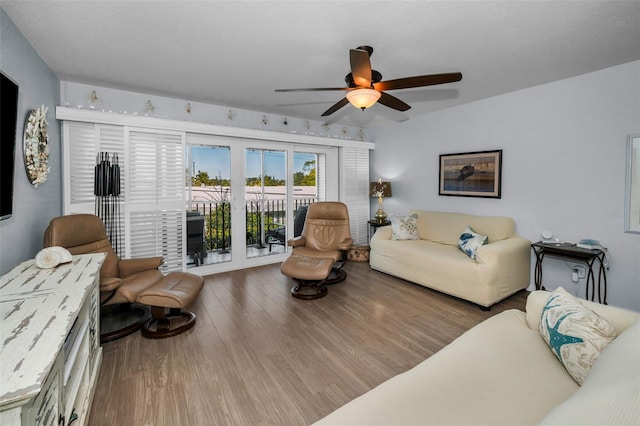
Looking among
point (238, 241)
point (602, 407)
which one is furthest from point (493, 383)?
point (238, 241)

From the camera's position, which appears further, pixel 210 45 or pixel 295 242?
pixel 295 242

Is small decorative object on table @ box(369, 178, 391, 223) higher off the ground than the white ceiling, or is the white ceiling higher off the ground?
the white ceiling

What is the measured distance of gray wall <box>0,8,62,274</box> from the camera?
6.48ft

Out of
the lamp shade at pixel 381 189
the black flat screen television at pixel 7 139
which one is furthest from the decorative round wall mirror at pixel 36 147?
the lamp shade at pixel 381 189

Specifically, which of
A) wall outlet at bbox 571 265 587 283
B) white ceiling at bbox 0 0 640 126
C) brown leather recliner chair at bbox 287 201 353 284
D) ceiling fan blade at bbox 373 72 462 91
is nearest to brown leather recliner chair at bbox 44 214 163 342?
white ceiling at bbox 0 0 640 126

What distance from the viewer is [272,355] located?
225cm

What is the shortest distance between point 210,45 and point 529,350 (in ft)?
10.2

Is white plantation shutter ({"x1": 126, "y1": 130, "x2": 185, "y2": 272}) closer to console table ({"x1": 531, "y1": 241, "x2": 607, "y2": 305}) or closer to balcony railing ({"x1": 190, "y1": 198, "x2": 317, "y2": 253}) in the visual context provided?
balcony railing ({"x1": 190, "y1": 198, "x2": 317, "y2": 253})

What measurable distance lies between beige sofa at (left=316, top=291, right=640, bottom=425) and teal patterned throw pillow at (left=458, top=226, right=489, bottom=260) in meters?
1.88

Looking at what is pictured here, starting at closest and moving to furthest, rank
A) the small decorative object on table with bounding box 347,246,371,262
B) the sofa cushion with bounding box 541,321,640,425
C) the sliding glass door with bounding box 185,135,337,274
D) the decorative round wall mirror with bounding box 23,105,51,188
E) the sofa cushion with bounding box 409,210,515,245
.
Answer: the sofa cushion with bounding box 541,321,640,425 < the decorative round wall mirror with bounding box 23,105,51,188 < the sofa cushion with bounding box 409,210,515,245 < the sliding glass door with bounding box 185,135,337,274 < the small decorative object on table with bounding box 347,246,371,262

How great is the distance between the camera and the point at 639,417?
559 millimetres

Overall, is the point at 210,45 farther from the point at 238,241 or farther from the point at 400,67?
the point at 238,241

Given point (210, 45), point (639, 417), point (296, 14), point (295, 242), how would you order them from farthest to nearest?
point (295, 242) < point (210, 45) < point (296, 14) < point (639, 417)

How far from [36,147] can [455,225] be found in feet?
15.5
